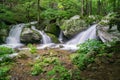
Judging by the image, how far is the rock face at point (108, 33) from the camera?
34.8 ft

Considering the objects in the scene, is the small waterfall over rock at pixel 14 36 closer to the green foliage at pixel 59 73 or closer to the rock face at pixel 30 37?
the rock face at pixel 30 37

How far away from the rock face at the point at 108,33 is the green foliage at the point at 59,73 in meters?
4.01

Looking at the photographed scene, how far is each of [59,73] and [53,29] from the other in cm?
1041

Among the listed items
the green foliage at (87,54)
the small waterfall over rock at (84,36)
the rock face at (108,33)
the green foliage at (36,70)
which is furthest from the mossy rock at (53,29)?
the green foliage at (36,70)

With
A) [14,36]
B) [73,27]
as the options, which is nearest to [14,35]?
[14,36]

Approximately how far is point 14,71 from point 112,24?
6.18m

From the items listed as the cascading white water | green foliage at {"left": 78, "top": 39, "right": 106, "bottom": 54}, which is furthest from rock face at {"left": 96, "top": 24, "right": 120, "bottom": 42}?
the cascading white water

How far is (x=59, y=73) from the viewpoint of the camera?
737cm

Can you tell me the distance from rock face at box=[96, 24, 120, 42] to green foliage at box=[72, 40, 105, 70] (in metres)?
1.32

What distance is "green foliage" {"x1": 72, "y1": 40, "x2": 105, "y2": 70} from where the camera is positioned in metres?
8.10

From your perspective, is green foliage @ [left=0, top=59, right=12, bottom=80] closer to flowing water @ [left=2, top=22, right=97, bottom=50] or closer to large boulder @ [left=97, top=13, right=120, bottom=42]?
large boulder @ [left=97, top=13, right=120, bottom=42]

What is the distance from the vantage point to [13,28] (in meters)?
17.3

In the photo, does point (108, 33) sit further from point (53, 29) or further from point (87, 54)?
point (53, 29)

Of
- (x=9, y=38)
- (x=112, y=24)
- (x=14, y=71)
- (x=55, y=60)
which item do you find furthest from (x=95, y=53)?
(x=9, y=38)
